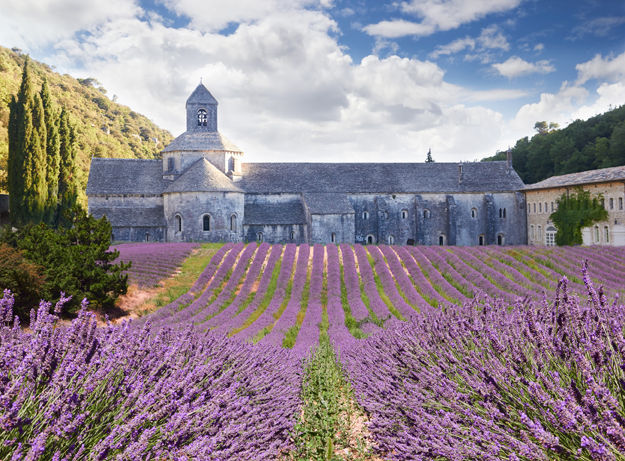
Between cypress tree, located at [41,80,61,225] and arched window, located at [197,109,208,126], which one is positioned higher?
arched window, located at [197,109,208,126]

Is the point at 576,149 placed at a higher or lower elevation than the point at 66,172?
higher

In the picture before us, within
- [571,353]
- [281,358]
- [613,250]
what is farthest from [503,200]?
[571,353]

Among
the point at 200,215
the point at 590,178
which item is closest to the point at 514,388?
the point at 200,215

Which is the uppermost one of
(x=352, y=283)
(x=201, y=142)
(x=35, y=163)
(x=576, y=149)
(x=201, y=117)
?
(x=201, y=117)

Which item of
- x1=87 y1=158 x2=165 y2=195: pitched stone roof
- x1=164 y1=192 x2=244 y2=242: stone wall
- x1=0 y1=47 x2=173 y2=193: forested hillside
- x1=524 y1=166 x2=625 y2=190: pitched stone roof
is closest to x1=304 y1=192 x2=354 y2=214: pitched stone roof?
x1=164 y1=192 x2=244 y2=242: stone wall

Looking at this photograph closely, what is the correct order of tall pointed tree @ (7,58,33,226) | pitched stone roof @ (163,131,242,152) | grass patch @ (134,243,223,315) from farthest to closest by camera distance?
pitched stone roof @ (163,131,242,152) < tall pointed tree @ (7,58,33,226) < grass patch @ (134,243,223,315)

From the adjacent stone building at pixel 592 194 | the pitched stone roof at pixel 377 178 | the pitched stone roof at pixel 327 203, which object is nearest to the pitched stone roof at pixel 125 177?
the pitched stone roof at pixel 377 178

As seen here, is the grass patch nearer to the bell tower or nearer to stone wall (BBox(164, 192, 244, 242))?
stone wall (BBox(164, 192, 244, 242))

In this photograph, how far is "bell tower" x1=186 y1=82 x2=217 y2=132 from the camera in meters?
42.3

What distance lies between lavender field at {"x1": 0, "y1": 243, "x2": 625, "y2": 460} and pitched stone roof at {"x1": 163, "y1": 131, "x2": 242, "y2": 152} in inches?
1150

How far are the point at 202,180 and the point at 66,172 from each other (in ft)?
43.0

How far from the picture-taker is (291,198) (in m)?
42.1

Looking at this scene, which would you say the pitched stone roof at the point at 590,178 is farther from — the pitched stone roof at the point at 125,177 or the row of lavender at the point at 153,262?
the pitched stone roof at the point at 125,177

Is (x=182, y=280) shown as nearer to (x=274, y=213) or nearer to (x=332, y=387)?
(x=332, y=387)
